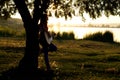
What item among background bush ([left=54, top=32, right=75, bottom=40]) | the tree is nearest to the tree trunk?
the tree

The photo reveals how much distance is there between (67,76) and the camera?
16031 mm

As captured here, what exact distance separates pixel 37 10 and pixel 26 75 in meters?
2.54

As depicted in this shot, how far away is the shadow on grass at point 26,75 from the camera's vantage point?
50.2ft

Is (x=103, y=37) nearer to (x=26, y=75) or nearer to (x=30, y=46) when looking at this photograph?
(x=30, y=46)

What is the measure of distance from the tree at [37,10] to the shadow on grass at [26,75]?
0.27m

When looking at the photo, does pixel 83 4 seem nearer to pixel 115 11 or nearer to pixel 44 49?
pixel 115 11

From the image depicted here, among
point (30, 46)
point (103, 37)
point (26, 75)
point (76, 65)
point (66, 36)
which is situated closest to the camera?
point (26, 75)

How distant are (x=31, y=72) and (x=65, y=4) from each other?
302 cm

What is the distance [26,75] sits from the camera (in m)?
15.9

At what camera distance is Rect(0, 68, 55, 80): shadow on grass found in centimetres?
1531

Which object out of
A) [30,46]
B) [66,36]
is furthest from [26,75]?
[66,36]

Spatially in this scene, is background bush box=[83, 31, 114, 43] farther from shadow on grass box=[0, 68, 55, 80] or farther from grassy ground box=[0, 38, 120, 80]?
shadow on grass box=[0, 68, 55, 80]

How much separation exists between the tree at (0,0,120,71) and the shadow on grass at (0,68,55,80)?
0.27 metres

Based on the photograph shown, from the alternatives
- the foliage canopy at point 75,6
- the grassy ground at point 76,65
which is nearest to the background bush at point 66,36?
the grassy ground at point 76,65
